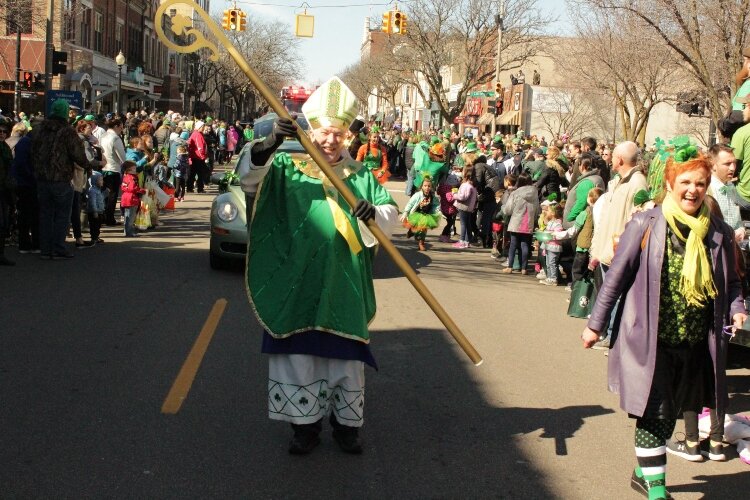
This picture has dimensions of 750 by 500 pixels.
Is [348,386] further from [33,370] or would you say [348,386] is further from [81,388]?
[33,370]

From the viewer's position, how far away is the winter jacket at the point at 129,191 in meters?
15.1

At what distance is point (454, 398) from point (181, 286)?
504 centimetres

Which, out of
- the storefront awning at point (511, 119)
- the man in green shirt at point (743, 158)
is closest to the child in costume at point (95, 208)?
the man in green shirt at point (743, 158)

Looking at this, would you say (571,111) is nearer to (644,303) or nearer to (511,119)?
(511,119)

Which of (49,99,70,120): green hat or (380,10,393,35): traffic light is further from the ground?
(380,10,393,35): traffic light

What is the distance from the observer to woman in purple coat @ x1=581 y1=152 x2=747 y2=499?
4.65 m

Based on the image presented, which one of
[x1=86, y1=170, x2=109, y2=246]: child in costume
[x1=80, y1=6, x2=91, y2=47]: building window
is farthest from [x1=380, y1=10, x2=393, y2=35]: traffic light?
[x1=86, y1=170, x2=109, y2=246]: child in costume

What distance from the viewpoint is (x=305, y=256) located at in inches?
207

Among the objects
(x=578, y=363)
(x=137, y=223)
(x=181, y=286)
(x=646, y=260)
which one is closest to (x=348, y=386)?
(x=646, y=260)

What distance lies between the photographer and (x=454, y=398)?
22.1ft

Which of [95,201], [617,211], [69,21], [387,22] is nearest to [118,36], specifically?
[69,21]

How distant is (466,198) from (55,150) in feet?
22.6

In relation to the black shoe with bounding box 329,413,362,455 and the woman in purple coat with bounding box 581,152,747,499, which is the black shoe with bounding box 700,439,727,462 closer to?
the woman in purple coat with bounding box 581,152,747,499

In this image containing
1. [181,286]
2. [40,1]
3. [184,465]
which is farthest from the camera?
[40,1]
